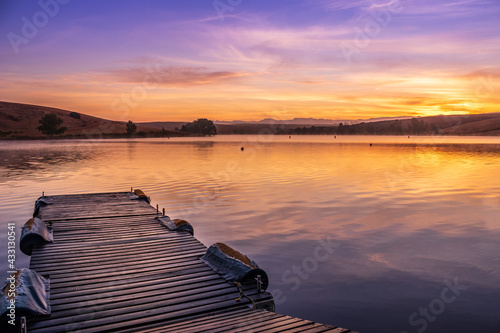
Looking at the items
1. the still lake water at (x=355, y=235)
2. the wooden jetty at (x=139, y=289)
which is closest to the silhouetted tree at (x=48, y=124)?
the still lake water at (x=355, y=235)

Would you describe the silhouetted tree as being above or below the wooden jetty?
above

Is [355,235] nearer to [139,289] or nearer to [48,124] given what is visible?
[139,289]

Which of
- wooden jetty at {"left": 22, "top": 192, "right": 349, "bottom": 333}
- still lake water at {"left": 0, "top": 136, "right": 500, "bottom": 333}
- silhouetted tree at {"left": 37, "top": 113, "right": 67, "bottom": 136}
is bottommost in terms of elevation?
still lake water at {"left": 0, "top": 136, "right": 500, "bottom": 333}

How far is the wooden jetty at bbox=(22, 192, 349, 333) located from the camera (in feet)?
25.6

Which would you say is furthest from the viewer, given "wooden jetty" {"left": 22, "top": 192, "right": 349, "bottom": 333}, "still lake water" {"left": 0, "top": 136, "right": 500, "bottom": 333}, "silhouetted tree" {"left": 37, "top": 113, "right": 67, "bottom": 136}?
"silhouetted tree" {"left": 37, "top": 113, "right": 67, "bottom": 136}

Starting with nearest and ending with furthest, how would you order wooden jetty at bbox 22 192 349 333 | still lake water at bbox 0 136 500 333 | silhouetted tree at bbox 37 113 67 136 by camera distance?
wooden jetty at bbox 22 192 349 333 < still lake water at bbox 0 136 500 333 < silhouetted tree at bbox 37 113 67 136

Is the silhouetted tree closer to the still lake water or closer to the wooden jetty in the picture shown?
the still lake water

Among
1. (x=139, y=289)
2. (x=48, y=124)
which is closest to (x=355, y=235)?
(x=139, y=289)

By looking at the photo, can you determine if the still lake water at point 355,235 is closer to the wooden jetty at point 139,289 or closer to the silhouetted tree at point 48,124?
the wooden jetty at point 139,289

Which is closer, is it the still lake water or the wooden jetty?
the wooden jetty

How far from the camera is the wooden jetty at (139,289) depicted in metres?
7.79

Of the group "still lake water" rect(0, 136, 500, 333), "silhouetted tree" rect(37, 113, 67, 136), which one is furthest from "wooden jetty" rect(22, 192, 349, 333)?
"silhouetted tree" rect(37, 113, 67, 136)

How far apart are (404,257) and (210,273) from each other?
8770 millimetres

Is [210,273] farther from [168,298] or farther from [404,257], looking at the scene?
→ [404,257]
